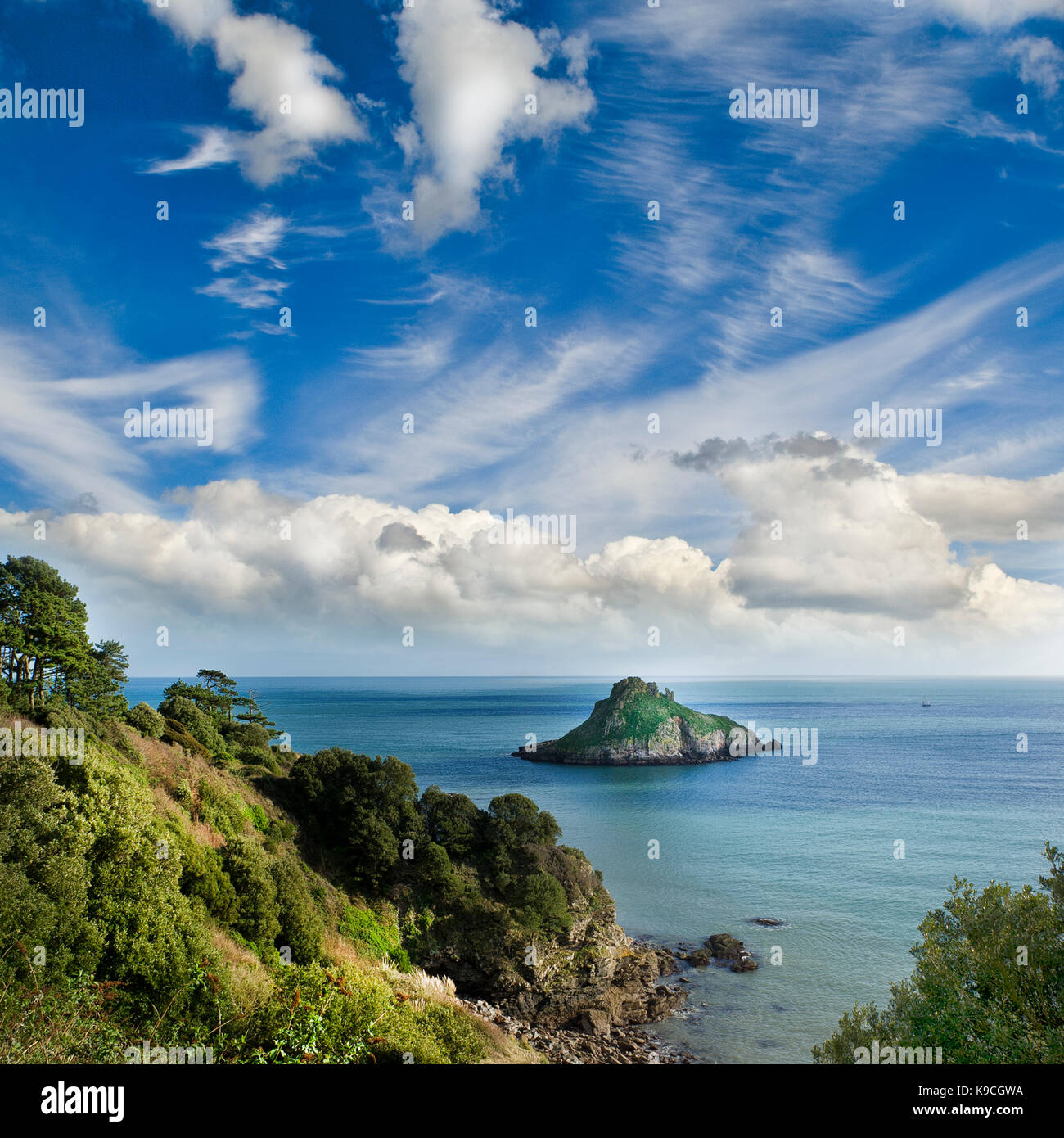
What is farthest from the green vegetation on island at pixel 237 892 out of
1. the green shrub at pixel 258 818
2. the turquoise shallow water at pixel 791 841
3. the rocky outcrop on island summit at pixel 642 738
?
the rocky outcrop on island summit at pixel 642 738

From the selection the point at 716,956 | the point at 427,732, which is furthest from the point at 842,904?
the point at 427,732

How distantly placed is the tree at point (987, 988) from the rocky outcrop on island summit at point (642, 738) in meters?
90.5

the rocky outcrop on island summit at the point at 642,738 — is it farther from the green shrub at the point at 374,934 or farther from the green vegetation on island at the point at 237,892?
the green shrub at the point at 374,934

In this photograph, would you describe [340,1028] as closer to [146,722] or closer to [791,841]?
[146,722]

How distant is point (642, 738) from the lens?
106188mm

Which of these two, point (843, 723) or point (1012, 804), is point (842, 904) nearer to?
point (1012, 804)

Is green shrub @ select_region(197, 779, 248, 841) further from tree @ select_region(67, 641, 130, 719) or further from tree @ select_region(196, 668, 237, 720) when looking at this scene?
tree @ select_region(196, 668, 237, 720)

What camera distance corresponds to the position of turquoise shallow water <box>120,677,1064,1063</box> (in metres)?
31.3

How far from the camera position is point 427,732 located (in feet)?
452

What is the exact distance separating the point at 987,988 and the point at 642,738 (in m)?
94.7

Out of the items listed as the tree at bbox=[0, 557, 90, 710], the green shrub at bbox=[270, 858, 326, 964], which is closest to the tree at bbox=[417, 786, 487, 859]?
the green shrub at bbox=[270, 858, 326, 964]

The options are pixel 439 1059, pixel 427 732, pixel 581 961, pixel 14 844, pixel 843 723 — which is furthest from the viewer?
pixel 843 723

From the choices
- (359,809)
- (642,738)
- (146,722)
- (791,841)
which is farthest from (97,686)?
(642,738)
